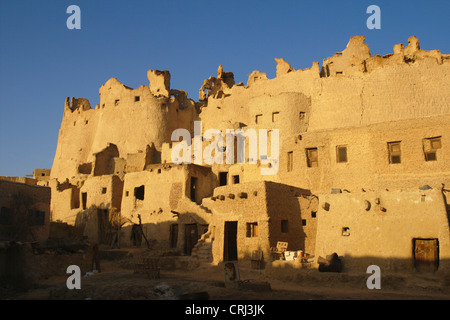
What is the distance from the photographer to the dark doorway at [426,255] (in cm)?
1423

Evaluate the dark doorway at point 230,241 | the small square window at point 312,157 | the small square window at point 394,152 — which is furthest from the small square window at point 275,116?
the small square window at point 394,152

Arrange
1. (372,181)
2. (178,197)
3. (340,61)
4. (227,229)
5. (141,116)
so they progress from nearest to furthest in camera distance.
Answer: (372,181), (227,229), (178,197), (340,61), (141,116)

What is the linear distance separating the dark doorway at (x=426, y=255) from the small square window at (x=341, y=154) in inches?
260

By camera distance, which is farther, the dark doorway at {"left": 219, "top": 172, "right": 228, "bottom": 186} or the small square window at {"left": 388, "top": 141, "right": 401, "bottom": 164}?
the dark doorway at {"left": 219, "top": 172, "right": 228, "bottom": 186}

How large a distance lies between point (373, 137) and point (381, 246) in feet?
19.9

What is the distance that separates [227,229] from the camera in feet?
70.3

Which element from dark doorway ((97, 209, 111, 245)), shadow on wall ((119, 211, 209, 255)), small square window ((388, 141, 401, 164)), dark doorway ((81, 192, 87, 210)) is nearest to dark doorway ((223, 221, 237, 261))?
shadow on wall ((119, 211, 209, 255))

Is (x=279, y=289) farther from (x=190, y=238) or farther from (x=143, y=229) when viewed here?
(x=143, y=229)

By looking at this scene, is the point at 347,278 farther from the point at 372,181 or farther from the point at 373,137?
the point at 373,137

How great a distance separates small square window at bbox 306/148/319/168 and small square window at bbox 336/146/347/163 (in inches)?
45.0

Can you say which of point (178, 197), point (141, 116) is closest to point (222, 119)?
point (141, 116)

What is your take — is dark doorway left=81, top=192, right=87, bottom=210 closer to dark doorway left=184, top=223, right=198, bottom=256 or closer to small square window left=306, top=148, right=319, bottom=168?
dark doorway left=184, top=223, right=198, bottom=256

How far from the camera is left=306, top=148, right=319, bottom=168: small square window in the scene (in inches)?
845

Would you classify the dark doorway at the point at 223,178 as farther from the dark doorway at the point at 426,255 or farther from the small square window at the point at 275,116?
the dark doorway at the point at 426,255
